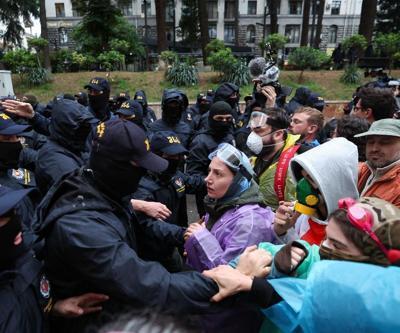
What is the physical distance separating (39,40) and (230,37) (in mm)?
38236

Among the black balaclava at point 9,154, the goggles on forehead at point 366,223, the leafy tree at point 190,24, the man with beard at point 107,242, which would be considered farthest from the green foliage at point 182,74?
the leafy tree at point 190,24

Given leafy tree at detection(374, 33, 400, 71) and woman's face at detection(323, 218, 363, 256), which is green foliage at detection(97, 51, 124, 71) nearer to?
leafy tree at detection(374, 33, 400, 71)

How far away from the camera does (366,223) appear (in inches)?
50.8

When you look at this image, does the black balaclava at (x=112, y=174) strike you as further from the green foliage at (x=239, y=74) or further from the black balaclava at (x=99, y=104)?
the green foliage at (x=239, y=74)

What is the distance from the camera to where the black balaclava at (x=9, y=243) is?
1473 millimetres

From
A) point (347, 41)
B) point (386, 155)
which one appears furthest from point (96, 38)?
point (386, 155)

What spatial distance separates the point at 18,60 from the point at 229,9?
39.5 meters

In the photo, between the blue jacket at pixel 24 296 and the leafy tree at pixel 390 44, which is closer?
the blue jacket at pixel 24 296

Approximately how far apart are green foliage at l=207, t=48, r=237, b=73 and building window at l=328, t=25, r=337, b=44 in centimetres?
4023

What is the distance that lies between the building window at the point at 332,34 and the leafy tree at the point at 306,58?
3708 centimetres

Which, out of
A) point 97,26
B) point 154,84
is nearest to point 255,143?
point 154,84

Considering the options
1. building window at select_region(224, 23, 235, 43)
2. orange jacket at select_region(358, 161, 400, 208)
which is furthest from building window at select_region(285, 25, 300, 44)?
orange jacket at select_region(358, 161, 400, 208)

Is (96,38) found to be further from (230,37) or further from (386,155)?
(230,37)

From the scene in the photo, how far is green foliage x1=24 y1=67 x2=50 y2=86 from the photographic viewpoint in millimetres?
16297
